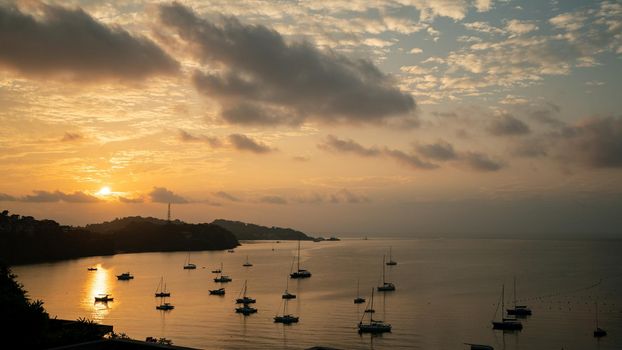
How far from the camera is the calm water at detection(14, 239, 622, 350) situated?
65.6 m

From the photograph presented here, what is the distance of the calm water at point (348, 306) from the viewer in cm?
6562

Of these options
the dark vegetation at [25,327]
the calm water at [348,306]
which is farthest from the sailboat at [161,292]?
the dark vegetation at [25,327]

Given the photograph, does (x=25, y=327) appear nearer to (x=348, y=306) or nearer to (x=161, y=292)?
(x=348, y=306)

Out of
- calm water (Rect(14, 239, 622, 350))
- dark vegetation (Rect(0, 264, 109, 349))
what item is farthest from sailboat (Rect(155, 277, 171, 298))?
dark vegetation (Rect(0, 264, 109, 349))

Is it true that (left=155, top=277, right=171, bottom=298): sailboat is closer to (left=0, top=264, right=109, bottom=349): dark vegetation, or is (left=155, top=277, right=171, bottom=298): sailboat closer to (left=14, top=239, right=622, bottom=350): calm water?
(left=14, top=239, right=622, bottom=350): calm water

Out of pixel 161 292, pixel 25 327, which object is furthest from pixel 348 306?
pixel 25 327

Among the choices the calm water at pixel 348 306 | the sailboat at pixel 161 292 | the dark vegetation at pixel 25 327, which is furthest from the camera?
the sailboat at pixel 161 292

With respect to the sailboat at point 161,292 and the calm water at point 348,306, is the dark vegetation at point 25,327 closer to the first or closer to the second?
the calm water at point 348,306

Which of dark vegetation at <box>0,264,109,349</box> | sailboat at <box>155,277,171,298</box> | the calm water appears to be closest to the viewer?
dark vegetation at <box>0,264,109,349</box>

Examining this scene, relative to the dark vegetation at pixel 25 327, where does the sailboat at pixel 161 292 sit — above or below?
below

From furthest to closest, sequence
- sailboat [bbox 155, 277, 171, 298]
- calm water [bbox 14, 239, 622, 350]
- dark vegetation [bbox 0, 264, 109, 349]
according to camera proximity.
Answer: sailboat [bbox 155, 277, 171, 298], calm water [bbox 14, 239, 622, 350], dark vegetation [bbox 0, 264, 109, 349]

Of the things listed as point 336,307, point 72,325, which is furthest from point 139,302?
point 72,325

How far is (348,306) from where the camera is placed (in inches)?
3644

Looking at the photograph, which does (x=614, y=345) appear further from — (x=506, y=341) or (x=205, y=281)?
(x=205, y=281)
